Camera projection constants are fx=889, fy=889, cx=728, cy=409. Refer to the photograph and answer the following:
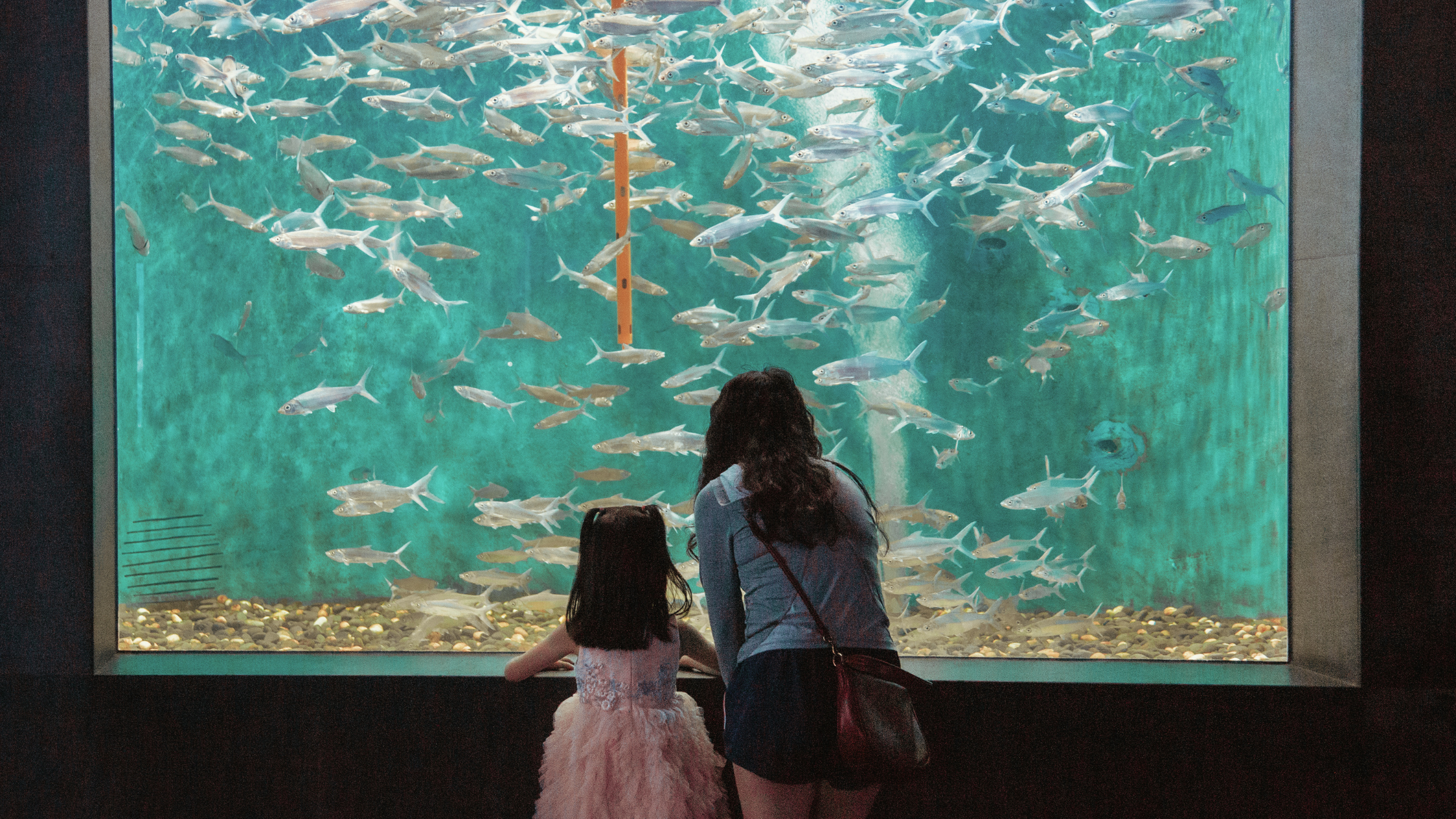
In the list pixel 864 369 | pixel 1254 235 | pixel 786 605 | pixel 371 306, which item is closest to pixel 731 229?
pixel 864 369

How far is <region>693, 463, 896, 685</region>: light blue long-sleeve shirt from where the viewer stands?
6.51 ft

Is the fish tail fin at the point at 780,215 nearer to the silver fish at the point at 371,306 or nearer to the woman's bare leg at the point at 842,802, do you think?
the silver fish at the point at 371,306

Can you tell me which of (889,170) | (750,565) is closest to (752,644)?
(750,565)

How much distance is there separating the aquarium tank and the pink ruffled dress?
4.94ft

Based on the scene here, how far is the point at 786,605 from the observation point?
6.55ft

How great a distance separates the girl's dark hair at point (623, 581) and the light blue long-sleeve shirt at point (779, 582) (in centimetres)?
23

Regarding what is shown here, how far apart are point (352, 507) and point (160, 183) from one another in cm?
275

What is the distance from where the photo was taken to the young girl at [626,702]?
2266mm

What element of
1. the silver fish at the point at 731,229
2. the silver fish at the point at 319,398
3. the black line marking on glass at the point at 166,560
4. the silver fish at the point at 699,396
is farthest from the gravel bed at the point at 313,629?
the silver fish at the point at 731,229

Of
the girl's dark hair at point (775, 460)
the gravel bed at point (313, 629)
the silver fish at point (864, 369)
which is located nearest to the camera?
the girl's dark hair at point (775, 460)

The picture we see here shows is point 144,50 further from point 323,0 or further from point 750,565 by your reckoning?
point 750,565

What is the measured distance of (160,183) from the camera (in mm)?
5441

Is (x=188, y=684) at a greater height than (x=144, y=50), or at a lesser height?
lesser

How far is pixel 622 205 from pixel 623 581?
211 cm
